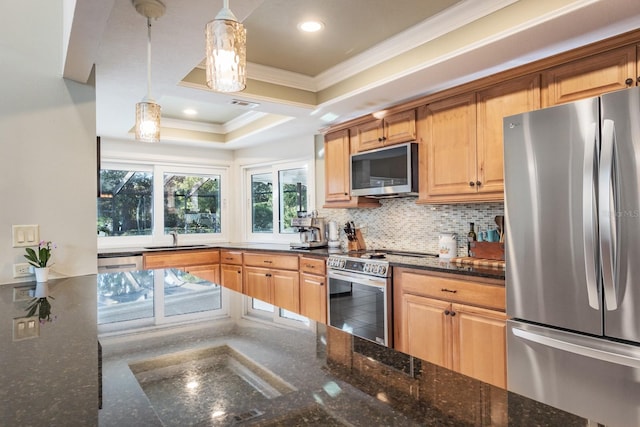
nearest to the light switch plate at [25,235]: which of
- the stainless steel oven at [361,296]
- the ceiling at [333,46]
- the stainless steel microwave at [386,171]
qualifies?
the ceiling at [333,46]

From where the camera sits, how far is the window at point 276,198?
15.5ft

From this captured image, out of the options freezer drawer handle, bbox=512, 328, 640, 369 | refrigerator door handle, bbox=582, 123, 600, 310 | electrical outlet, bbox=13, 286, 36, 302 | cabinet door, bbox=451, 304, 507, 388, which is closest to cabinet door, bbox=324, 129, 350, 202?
cabinet door, bbox=451, 304, 507, 388

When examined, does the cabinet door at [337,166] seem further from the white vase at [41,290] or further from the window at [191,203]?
the white vase at [41,290]

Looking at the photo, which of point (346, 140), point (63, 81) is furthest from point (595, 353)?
point (63, 81)

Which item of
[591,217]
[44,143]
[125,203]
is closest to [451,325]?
[591,217]

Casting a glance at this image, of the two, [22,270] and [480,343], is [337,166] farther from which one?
[22,270]

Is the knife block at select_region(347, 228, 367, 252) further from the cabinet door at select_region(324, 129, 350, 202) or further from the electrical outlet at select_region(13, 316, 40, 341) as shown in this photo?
the electrical outlet at select_region(13, 316, 40, 341)

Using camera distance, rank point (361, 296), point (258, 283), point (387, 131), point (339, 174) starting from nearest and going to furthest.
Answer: point (361, 296), point (387, 131), point (339, 174), point (258, 283)

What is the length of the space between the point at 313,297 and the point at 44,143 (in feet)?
8.02

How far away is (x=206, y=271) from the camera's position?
461 centimetres

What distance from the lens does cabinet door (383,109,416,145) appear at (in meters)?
3.08

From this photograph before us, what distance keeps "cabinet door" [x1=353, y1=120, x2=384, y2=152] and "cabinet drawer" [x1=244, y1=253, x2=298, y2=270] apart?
4.26ft

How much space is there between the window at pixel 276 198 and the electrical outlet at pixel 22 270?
2.91 meters

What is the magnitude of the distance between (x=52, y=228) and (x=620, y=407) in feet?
9.28
